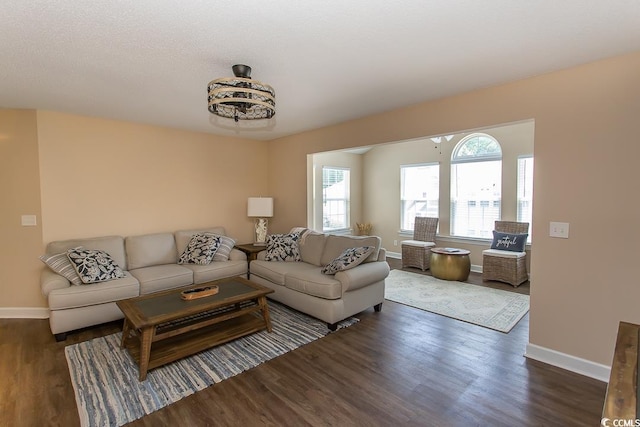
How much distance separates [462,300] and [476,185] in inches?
99.6

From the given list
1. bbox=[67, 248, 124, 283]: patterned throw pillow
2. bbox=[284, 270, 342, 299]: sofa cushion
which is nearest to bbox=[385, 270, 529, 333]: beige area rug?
bbox=[284, 270, 342, 299]: sofa cushion

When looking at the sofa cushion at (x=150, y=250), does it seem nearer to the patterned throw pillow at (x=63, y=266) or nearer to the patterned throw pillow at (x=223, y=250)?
the patterned throw pillow at (x=223, y=250)

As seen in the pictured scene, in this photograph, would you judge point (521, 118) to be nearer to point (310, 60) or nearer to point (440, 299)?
point (310, 60)

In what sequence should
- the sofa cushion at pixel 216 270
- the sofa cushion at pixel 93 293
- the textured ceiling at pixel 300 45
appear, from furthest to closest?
the sofa cushion at pixel 216 270
the sofa cushion at pixel 93 293
the textured ceiling at pixel 300 45

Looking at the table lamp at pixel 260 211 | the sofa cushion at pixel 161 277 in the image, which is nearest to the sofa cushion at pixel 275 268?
the sofa cushion at pixel 161 277

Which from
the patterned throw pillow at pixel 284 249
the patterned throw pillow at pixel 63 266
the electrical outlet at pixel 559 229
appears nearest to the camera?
the electrical outlet at pixel 559 229

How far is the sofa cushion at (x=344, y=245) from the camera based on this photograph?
3.75 metres

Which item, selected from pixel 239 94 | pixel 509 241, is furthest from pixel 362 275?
pixel 509 241

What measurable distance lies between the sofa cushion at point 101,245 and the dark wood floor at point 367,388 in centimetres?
97

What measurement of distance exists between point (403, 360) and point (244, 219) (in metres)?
3.74

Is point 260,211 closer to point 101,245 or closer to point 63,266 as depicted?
point 101,245

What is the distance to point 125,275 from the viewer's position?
11.7 ft

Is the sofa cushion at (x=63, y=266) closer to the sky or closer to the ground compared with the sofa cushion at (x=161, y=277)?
closer to the sky

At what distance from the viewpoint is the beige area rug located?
3557 millimetres
